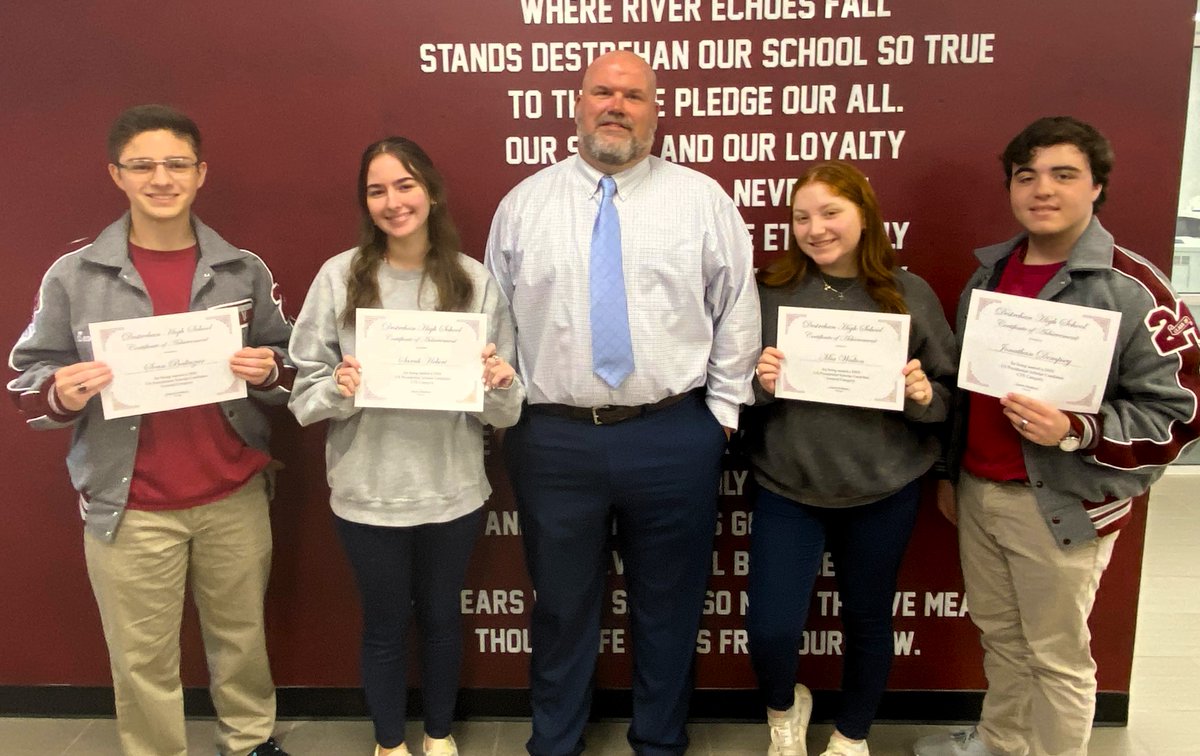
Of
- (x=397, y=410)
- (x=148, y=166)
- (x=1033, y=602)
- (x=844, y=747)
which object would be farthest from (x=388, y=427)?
(x=1033, y=602)

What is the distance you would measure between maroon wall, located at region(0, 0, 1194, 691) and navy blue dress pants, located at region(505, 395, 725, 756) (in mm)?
459

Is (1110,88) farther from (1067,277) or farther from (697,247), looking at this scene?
(697,247)

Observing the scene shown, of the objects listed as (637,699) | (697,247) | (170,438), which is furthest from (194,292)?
(637,699)

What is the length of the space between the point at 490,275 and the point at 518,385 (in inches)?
12.3

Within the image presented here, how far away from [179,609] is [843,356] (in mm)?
1854

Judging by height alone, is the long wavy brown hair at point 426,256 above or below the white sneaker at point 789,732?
above

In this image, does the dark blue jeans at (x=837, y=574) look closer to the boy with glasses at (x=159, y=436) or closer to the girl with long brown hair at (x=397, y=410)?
the girl with long brown hair at (x=397, y=410)

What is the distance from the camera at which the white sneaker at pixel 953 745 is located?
2.45m

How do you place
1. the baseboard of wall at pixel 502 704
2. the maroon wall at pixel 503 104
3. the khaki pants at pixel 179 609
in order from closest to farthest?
the khaki pants at pixel 179 609 < the maroon wall at pixel 503 104 < the baseboard of wall at pixel 502 704

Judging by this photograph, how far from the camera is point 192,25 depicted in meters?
2.39

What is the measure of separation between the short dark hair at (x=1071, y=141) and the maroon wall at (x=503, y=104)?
1.37 ft

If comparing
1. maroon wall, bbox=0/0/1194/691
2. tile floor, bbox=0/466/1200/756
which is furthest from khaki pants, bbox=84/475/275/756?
maroon wall, bbox=0/0/1194/691

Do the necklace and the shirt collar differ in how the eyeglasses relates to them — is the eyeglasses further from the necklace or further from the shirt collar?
the necklace

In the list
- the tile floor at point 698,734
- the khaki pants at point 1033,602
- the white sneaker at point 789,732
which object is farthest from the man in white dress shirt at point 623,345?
the khaki pants at point 1033,602
